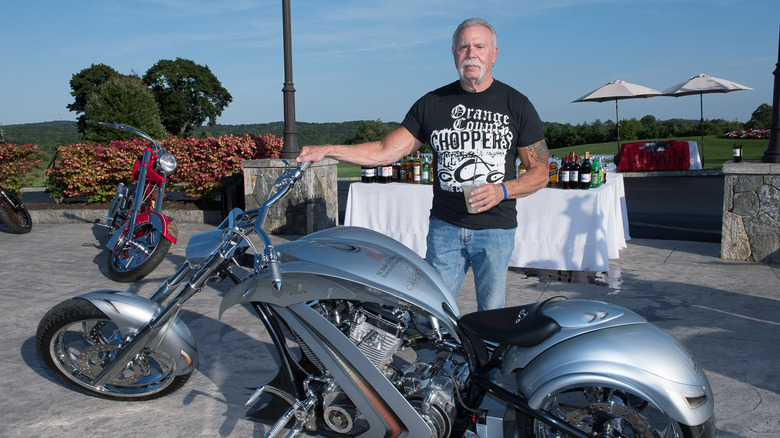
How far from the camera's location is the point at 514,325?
6.71ft

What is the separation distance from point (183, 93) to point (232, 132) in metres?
35.9

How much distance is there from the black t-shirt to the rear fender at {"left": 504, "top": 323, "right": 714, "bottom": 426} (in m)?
0.93

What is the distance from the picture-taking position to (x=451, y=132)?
9.41 ft

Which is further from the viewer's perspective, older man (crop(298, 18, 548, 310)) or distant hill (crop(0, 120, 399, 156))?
distant hill (crop(0, 120, 399, 156))

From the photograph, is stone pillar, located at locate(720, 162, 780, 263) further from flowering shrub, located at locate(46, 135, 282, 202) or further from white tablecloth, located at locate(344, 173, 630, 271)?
flowering shrub, located at locate(46, 135, 282, 202)

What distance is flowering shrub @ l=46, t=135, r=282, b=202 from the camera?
874 centimetres

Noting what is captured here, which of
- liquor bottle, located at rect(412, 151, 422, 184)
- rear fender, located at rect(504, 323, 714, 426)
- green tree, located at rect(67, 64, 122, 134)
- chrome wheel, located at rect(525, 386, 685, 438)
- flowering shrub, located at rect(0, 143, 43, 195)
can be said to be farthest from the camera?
green tree, located at rect(67, 64, 122, 134)

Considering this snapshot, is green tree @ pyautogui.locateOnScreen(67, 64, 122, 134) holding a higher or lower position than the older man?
higher

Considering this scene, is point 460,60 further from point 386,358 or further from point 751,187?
point 751,187

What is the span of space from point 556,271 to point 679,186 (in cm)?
1013

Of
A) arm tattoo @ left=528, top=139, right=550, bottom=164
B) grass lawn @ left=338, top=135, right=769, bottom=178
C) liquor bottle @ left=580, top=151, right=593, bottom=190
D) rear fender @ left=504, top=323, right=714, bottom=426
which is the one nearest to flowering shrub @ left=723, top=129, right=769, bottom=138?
grass lawn @ left=338, top=135, right=769, bottom=178

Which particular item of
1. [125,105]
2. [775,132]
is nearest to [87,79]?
[125,105]

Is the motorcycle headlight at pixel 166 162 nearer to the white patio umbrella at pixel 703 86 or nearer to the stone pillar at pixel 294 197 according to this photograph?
the stone pillar at pixel 294 197

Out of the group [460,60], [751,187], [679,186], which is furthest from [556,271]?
[679,186]
